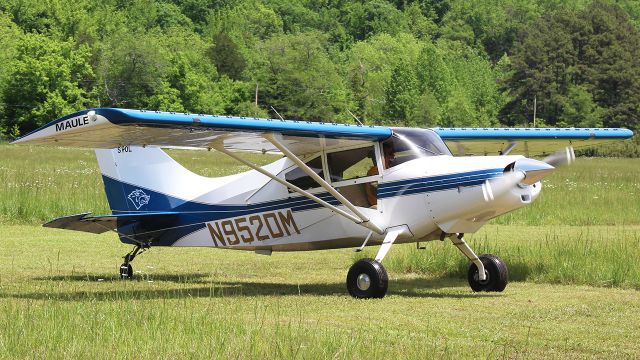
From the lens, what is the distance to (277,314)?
10.4 m

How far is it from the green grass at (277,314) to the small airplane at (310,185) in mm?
575

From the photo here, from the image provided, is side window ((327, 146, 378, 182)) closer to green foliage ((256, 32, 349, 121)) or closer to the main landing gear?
the main landing gear

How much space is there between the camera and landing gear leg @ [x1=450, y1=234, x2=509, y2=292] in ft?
43.0

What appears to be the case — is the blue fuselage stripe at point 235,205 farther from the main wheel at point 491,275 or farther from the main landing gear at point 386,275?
the main wheel at point 491,275

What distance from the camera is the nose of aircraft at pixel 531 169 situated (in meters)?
12.1

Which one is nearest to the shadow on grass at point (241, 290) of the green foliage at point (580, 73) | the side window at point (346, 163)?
the side window at point (346, 163)

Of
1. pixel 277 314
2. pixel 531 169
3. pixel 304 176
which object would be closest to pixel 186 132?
pixel 304 176

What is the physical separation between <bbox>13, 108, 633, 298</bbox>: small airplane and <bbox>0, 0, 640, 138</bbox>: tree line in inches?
1894

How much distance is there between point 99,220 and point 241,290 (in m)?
1.97

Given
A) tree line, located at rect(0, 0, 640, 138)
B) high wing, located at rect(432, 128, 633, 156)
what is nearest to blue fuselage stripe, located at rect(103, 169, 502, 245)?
high wing, located at rect(432, 128, 633, 156)

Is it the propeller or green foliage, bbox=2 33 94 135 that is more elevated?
green foliage, bbox=2 33 94 135

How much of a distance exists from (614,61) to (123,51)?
153 ft

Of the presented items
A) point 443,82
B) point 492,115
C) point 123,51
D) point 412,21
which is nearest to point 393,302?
point 123,51

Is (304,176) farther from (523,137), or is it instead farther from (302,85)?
(302,85)
